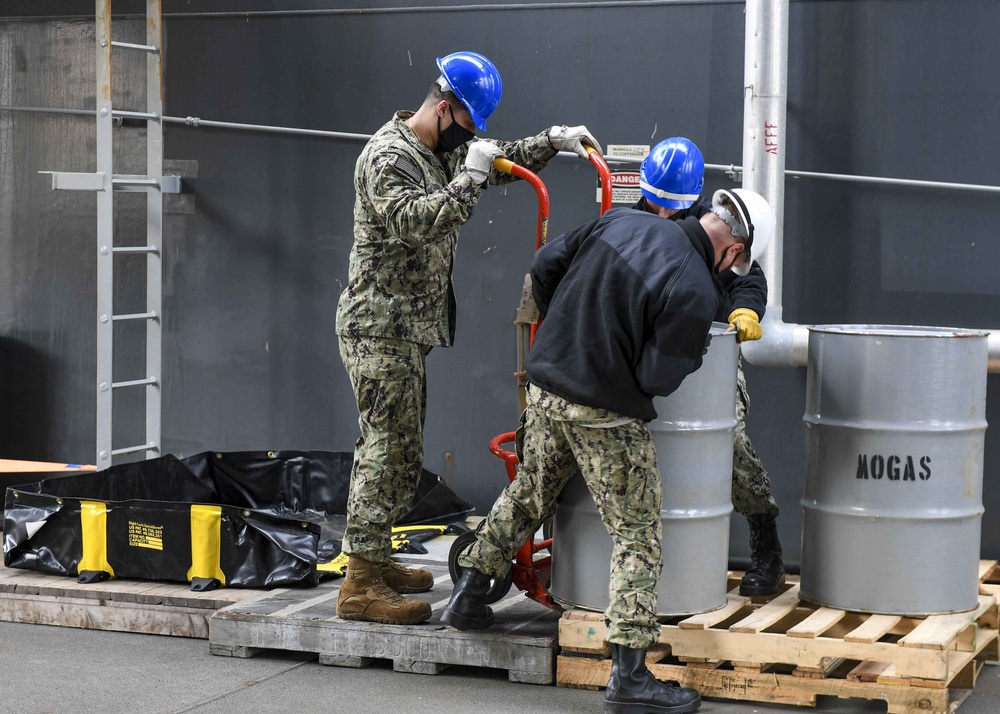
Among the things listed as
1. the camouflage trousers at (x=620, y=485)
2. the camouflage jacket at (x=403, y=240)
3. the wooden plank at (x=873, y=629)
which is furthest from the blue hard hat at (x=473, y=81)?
the wooden plank at (x=873, y=629)

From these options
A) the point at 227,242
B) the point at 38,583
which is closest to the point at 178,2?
the point at 227,242

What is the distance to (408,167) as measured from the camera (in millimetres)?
4363

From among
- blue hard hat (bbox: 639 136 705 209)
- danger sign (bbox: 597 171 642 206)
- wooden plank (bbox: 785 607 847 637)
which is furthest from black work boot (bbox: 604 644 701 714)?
danger sign (bbox: 597 171 642 206)

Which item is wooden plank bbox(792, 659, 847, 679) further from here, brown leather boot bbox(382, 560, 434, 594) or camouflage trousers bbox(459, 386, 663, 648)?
brown leather boot bbox(382, 560, 434, 594)

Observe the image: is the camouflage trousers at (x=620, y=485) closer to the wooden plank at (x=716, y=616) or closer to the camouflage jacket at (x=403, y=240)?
the wooden plank at (x=716, y=616)

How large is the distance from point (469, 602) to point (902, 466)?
1560 millimetres

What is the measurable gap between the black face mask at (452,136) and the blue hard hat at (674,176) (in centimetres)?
68

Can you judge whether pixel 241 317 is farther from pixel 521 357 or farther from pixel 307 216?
pixel 521 357

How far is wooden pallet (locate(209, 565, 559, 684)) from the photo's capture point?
14.3 feet

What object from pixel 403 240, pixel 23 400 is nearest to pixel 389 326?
pixel 403 240

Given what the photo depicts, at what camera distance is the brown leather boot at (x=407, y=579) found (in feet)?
16.2

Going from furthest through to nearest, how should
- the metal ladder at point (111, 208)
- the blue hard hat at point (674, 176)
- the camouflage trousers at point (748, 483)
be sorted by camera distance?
the metal ladder at point (111, 208) → the camouflage trousers at point (748, 483) → the blue hard hat at point (674, 176)

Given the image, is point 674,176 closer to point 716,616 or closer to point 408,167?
point 408,167

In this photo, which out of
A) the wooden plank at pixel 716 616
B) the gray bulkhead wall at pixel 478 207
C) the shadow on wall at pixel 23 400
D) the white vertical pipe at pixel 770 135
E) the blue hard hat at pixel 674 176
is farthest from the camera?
the shadow on wall at pixel 23 400
